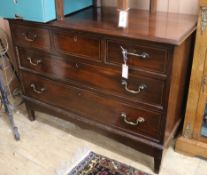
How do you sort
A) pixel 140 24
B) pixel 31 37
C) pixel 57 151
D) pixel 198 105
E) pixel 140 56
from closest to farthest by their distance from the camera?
1. pixel 140 56
2. pixel 140 24
3. pixel 198 105
4. pixel 31 37
5. pixel 57 151

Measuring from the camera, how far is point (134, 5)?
5.86 ft

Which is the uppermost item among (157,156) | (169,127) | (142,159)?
(169,127)

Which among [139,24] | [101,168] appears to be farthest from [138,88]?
[101,168]

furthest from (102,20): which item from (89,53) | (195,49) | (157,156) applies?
(157,156)

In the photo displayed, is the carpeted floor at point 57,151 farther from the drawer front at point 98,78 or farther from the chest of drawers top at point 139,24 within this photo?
the chest of drawers top at point 139,24

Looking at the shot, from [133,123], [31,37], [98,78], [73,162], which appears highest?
[31,37]

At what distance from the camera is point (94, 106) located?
63.4 inches

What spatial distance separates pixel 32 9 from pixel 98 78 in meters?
0.52

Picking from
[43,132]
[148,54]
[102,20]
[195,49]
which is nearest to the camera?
[148,54]

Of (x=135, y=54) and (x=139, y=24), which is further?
(x=139, y=24)

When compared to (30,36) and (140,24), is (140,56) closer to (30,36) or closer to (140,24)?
(140,24)

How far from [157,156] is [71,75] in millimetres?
682

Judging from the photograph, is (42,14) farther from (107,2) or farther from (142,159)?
(142,159)

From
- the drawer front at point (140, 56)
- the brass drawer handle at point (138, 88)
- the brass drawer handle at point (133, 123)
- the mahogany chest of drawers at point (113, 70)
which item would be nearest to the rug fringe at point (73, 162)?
the mahogany chest of drawers at point (113, 70)
